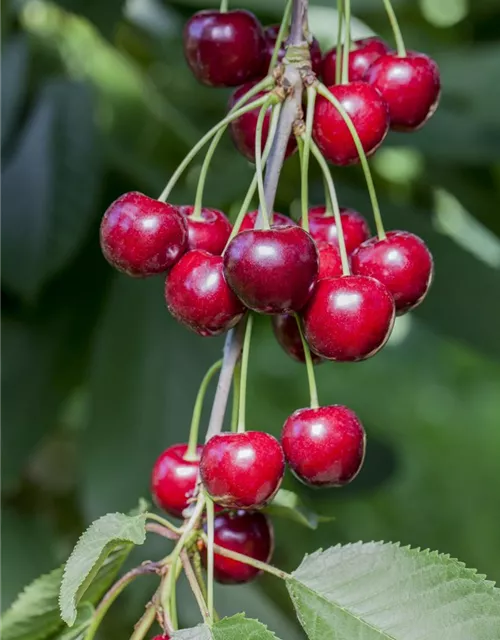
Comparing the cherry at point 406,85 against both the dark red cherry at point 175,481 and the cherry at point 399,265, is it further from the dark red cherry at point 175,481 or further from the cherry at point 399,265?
the dark red cherry at point 175,481

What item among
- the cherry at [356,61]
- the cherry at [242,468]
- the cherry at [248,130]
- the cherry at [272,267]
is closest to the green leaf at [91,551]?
the cherry at [242,468]

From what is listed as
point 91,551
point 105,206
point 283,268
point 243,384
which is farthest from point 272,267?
point 105,206

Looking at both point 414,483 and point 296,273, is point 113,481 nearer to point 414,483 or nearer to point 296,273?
point 296,273

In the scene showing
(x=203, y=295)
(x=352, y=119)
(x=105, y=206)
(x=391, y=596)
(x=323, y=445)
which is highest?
(x=105, y=206)

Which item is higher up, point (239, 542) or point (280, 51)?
point (280, 51)

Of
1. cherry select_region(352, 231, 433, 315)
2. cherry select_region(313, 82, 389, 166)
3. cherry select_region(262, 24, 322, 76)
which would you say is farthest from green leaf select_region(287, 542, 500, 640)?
cherry select_region(262, 24, 322, 76)

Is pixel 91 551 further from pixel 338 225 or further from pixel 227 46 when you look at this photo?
pixel 227 46

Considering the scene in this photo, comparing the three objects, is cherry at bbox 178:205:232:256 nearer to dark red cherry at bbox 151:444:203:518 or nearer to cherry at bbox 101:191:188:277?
cherry at bbox 101:191:188:277
